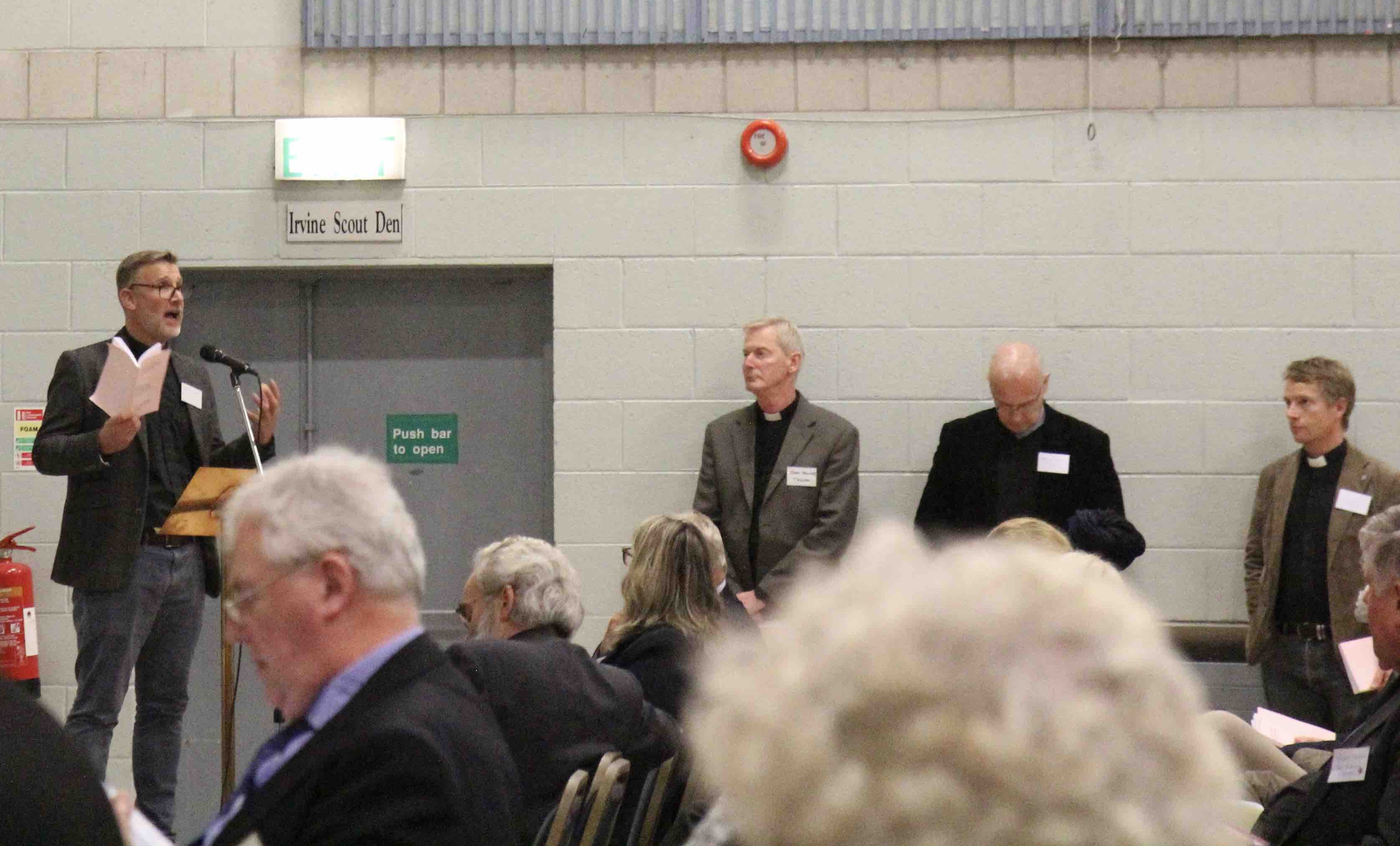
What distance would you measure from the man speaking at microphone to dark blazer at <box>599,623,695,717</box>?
4.43 feet

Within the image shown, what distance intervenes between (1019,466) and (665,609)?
1.83 m

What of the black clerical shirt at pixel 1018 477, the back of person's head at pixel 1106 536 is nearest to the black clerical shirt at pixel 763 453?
the black clerical shirt at pixel 1018 477

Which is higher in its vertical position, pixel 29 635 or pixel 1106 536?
pixel 1106 536

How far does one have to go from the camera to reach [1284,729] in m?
3.27

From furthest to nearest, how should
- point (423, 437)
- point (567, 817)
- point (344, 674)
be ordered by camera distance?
point (423, 437), point (567, 817), point (344, 674)

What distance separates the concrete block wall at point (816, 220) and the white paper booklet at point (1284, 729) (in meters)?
1.44

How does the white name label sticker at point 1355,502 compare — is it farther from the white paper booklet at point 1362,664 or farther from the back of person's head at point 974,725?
the back of person's head at point 974,725

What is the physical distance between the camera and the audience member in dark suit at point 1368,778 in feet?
7.29

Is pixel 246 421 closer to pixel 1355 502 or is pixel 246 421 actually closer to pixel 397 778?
pixel 397 778

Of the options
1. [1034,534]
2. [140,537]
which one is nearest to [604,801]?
[1034,534]

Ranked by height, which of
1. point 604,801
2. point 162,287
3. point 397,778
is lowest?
point 604,801

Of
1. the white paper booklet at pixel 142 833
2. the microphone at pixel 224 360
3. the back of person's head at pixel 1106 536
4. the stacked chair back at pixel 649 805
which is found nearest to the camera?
the white paper booklet at pixel 142 833

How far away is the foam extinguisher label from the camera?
15.3 feet

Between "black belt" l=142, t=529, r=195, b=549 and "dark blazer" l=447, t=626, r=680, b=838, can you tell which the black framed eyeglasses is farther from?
"dark blazer" l=447, t=626, r=680, b=838
